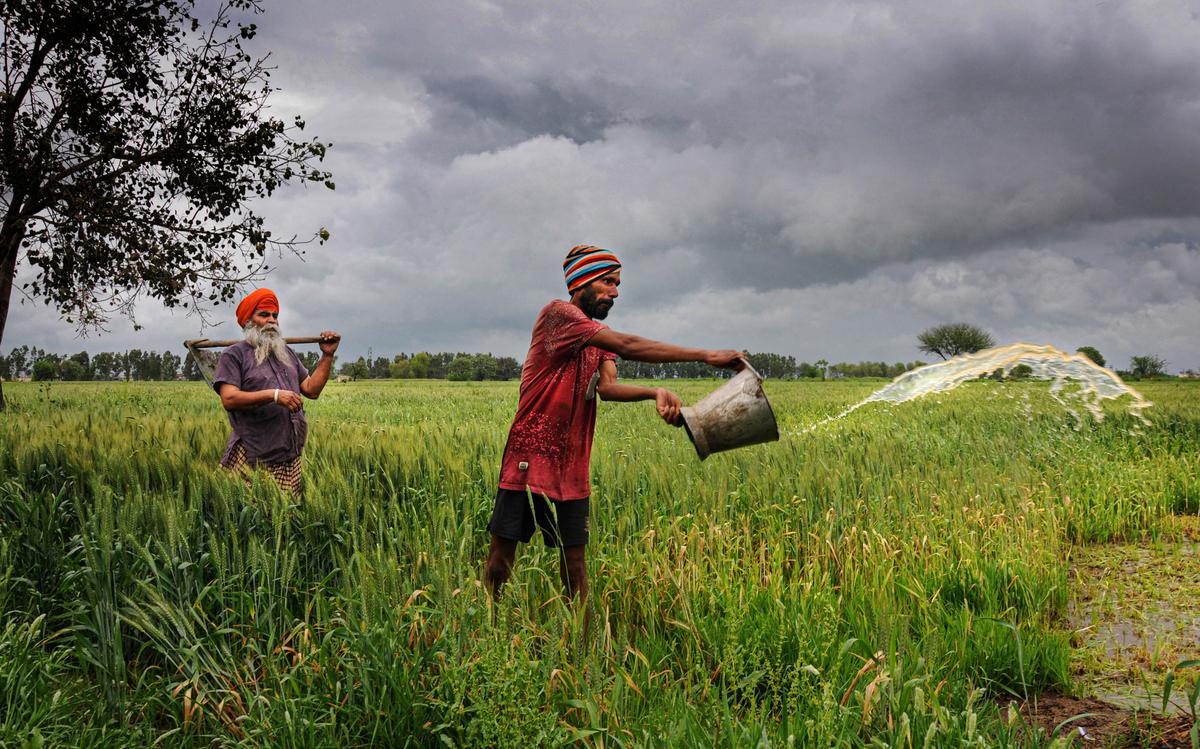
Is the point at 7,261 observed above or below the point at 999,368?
above

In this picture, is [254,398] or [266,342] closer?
[254,398]

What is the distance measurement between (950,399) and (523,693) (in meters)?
17.0

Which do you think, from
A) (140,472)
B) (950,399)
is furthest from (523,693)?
(950,399)

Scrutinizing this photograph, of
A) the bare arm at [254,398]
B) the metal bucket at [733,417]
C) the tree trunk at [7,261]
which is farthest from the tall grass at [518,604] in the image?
the tree trunk at [7,261]

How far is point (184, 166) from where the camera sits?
906cm

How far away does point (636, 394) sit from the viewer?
3336mm

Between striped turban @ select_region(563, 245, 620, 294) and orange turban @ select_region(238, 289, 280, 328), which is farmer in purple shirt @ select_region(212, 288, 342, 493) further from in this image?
striped turban @ select_region(563, 245, 620, 294)

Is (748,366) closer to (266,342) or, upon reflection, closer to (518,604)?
(518,604)

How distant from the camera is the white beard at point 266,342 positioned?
4.62 metres

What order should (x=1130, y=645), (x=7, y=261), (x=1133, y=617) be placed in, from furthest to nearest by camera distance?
(x=7, y=261) → (x=1133, y=617) → (x=1130, y=645)

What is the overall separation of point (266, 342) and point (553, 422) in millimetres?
2424

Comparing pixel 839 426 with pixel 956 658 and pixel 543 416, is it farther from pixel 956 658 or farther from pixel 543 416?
pixel 543 416

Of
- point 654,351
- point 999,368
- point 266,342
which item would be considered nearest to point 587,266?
point 654,351

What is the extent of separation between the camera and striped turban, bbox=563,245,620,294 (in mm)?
3311
